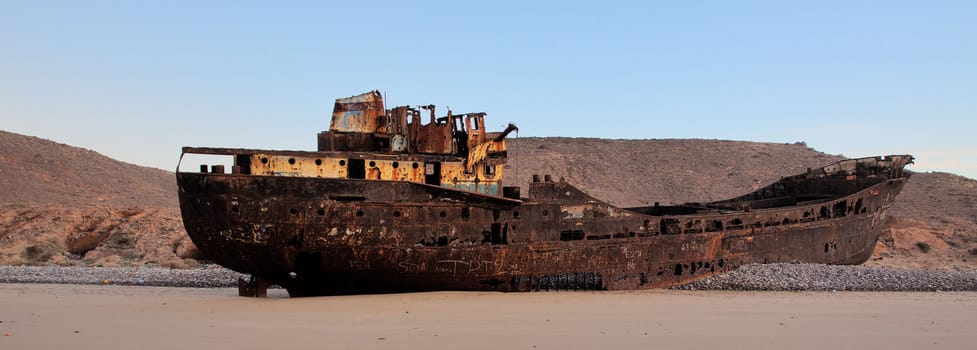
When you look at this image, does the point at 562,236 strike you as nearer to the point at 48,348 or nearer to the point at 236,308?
the point at 236,308

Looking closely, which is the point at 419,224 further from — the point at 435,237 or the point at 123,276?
the point at 123,276

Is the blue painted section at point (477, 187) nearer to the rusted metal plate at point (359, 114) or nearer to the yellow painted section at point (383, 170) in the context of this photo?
the yellow painted section at point (383, 170)

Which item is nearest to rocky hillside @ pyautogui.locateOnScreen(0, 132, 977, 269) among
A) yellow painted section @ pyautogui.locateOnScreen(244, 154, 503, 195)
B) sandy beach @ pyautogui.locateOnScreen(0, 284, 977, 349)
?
sandy beach @ pyautogui.locateOnScreen(0, 284, 977, 349)

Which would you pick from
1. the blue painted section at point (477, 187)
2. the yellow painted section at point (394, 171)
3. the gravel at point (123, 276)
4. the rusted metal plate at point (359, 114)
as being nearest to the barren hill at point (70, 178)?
the gravel at point (123, 276)

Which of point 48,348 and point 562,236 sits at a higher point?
point 562,236

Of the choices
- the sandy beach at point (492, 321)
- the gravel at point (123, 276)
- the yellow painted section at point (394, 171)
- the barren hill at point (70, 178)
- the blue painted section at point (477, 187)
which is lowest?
the sandy beach at point (492, 321)

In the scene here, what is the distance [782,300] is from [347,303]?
6.70 meters

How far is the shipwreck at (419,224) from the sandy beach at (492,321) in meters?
0.51

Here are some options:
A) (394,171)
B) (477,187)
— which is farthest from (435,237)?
(477,187)

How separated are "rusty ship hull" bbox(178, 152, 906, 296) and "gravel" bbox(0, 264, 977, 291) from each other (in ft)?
2.60

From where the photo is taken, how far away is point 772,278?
14445mm

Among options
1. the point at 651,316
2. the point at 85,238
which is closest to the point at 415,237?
the point at 651,316

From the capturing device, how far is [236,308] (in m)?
10.9

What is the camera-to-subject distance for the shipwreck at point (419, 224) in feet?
39.0
